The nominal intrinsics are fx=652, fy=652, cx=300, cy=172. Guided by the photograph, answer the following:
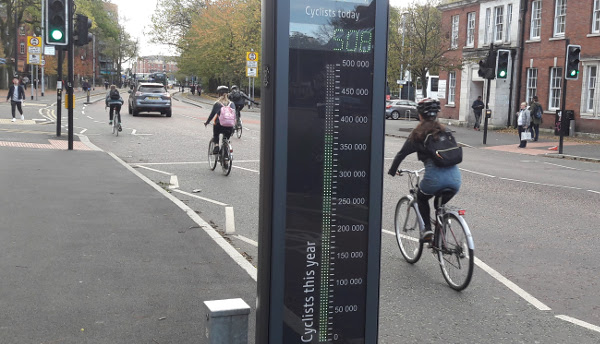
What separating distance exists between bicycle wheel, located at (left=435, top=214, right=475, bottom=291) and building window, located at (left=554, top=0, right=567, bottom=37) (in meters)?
28.2

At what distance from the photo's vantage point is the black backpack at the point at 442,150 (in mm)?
5791

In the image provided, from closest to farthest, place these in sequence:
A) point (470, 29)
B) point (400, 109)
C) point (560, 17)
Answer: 1. point (560, 17)
2. point (470, 29)
3. point (400, 109)

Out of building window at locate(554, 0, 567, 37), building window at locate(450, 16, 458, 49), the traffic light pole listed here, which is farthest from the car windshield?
building window at locate(554, 0, 567, 37)

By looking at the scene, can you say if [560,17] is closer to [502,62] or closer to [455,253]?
[502,62]

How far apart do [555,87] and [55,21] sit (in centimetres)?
2443

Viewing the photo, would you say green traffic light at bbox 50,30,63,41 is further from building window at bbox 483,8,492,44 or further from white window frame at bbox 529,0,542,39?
building window at bbox 483,8,492,44

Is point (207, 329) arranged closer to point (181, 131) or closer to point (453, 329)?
point (453, 329)

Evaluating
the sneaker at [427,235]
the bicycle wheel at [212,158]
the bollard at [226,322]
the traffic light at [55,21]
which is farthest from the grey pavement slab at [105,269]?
the traffic light at [55,21]

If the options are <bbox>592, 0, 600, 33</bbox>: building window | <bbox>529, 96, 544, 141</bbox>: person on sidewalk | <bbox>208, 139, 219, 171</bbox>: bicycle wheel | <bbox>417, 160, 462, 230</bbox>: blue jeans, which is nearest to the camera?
<bbox>417, 160, 462, 230</bbox>: blue jeans

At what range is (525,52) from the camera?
110ft

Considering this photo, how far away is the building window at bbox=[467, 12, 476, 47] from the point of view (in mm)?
37906

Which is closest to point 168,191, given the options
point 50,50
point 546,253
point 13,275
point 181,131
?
point 13,275

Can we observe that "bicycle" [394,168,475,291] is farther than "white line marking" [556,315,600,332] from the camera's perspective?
Yes

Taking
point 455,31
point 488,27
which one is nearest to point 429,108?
point 488,27
